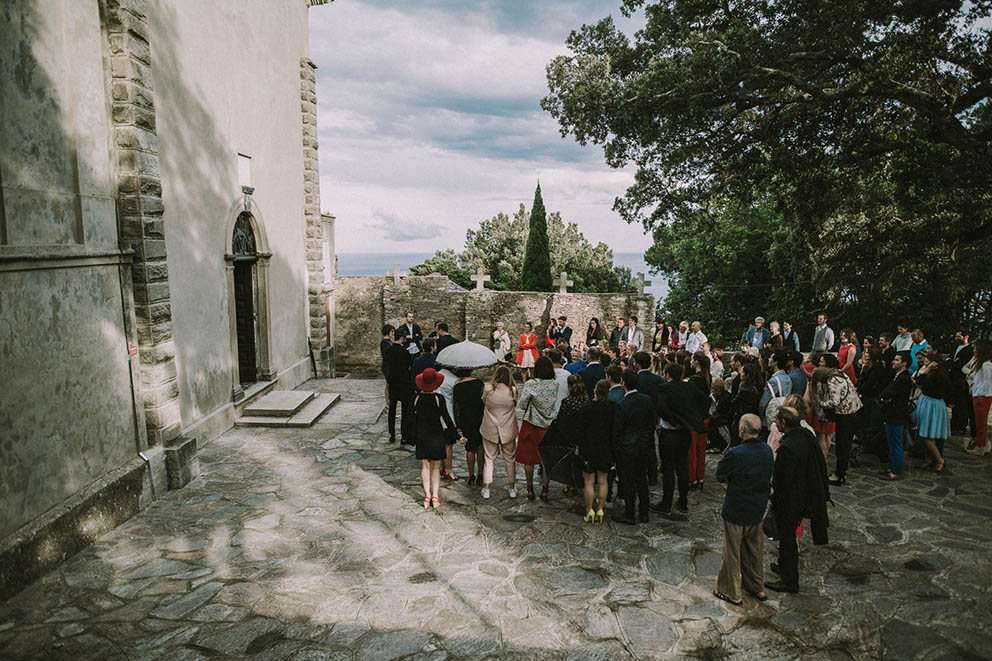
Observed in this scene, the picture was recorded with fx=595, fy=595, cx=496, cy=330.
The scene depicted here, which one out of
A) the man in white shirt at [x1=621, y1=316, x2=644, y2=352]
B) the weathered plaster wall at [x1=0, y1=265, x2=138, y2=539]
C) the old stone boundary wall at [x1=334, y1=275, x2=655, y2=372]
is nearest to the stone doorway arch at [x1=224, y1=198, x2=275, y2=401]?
the weathered plaster wall at [x1=0, y1=265, x2=138, y2=539]

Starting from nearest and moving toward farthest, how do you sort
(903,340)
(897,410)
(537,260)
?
(897,410) < (903,340) < (537,260)

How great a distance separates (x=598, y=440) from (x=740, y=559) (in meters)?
1.86

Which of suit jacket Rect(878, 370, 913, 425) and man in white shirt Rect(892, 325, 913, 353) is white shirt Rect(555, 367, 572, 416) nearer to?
suit jacket Rect(878, 370, 913, 425)

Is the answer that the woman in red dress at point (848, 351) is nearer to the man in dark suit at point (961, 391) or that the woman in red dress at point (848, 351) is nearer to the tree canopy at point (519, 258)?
the man in dark suit at point (961, 391)

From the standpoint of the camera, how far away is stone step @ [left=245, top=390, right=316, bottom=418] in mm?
10781

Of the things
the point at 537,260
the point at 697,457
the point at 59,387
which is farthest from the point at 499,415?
the point at 537,260

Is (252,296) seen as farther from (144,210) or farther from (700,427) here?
(700,427)

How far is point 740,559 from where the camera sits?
5.09 meters

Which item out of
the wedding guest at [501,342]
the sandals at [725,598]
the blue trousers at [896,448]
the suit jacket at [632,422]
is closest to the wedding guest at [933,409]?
the blue trousers at [896,448]

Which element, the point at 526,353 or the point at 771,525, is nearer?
the point at 771,525

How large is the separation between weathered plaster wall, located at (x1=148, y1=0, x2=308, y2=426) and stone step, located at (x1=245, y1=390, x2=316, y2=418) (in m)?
0.75

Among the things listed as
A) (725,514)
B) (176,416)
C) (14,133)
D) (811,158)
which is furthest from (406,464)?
(811,158)

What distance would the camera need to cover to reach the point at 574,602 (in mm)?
5125

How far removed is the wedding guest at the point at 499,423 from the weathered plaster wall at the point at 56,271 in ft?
14.0
